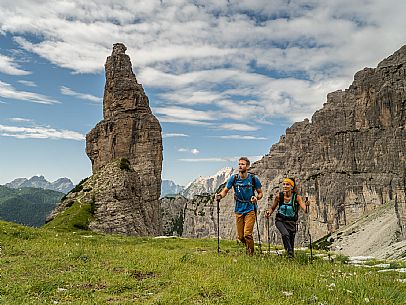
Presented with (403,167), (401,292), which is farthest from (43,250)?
(403,167)

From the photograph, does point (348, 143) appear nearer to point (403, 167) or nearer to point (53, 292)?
point (403, 167)

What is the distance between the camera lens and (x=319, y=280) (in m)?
10.6

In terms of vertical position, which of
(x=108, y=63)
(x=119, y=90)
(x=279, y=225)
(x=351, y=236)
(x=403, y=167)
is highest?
(x=108, y=63)

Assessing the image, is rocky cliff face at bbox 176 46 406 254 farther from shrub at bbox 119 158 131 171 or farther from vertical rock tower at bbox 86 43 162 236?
shrub at bbox 119 158 131 171

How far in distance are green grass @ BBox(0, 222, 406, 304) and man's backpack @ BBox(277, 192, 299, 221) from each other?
5.96ft

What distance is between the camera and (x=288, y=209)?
1612 centimetres

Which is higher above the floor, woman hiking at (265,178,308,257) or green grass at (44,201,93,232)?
woman hiking at (265,178,308,257)

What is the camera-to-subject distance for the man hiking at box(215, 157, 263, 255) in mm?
16703

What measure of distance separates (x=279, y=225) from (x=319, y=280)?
5623 millimetres

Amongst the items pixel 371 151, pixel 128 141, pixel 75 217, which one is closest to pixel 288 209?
pixel 75 217

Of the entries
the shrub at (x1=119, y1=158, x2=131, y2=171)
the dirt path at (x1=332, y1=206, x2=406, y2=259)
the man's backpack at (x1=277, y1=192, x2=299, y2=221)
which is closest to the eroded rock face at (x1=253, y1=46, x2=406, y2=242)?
the dirt path at (x1=332, y1=206, x2=406, y2=259)

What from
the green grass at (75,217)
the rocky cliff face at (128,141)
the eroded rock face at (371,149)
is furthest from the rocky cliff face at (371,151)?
the green grass at (75,217)

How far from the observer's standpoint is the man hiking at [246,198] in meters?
16.7

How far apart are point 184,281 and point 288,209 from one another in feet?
24.0
